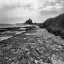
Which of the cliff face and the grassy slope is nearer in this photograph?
the grassy slope

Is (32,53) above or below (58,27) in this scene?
below

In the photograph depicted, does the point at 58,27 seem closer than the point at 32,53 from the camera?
No

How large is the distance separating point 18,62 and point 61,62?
11.5 ft

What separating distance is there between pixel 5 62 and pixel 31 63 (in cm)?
214

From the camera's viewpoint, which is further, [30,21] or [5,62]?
[30,21]

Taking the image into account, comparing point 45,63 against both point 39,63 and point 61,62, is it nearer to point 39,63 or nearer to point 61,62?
point 39,63

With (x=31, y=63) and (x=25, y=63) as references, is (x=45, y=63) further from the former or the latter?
(x=25, y=63)

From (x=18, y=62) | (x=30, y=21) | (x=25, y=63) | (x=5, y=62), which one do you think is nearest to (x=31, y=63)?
(x=25, y=63)

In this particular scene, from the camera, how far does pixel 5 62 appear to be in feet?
19.9

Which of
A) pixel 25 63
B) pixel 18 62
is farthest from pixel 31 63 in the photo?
pixel 18 62

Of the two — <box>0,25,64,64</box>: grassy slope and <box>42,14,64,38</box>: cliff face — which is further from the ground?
<box>42,14,64,38</box>: cliff face

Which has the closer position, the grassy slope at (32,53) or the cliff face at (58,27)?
the grassy slope at (32,53)

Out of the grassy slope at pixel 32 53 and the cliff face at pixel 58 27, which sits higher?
the cliff face at pixel 58 27

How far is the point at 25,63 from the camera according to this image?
596cm
